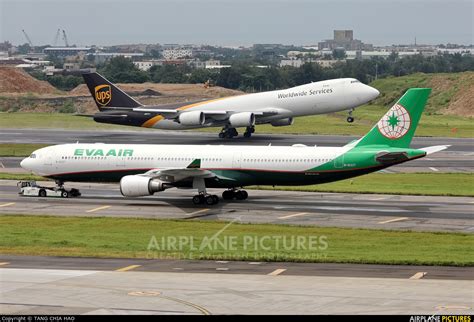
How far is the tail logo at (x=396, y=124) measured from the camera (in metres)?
56.2

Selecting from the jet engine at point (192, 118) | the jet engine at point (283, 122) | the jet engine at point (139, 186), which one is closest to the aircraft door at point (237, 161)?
the jet engine at point (139, 186)

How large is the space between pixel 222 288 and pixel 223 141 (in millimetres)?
66736

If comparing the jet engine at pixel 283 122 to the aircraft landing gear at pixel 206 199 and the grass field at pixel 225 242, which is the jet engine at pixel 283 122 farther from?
the grass field at pixel 225 242

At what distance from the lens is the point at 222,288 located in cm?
3322

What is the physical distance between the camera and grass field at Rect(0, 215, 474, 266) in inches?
1603

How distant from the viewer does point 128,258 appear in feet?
132

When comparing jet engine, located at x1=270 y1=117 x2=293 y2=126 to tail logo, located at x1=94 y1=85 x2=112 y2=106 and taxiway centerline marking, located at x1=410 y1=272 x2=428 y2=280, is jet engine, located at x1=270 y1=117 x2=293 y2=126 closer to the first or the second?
tail logo, located at x1=94 y1=85 x2=112 y2=106

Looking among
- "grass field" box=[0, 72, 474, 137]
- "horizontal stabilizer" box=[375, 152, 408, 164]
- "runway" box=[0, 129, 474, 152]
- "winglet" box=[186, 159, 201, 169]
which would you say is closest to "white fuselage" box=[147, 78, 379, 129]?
"runway" box=[0, 129, 474, 152]

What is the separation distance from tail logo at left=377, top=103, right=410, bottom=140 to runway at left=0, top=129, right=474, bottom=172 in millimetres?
20936

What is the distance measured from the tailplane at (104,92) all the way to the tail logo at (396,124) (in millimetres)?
47415

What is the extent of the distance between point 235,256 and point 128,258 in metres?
4.59

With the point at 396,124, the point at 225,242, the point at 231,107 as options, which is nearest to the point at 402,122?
the point at 396,124

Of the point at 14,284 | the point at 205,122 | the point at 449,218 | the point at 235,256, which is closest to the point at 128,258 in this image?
the point at 235,256

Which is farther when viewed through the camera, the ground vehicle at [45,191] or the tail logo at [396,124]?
the ground vehicle at [45,191]
